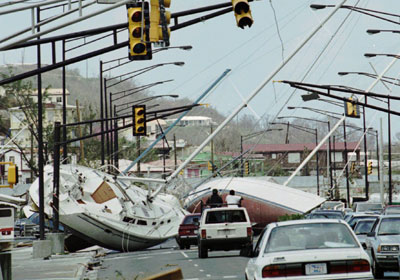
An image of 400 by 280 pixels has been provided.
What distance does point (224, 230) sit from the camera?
34156 millimetres

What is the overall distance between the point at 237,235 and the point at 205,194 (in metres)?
33.2

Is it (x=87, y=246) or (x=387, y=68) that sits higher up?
(x=387, y=68)

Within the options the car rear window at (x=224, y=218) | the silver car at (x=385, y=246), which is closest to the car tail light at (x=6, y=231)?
the silver car at (x=385, y=246)

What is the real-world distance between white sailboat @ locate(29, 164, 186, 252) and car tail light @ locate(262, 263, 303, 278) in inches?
1269

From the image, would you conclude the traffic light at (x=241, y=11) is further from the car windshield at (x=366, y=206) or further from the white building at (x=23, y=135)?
the white building at (x=23, y=135)

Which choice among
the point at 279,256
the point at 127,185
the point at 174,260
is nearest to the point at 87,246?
the point at 127,185

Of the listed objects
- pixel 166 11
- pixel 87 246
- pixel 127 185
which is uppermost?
pixel 166 11

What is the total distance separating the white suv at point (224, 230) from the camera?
112 ft

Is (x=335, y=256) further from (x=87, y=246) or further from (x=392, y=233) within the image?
(x=87, y=246)

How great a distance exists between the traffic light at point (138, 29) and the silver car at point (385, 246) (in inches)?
287

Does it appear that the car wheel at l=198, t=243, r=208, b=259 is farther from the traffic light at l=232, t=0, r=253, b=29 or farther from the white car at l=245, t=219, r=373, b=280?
the white car at l=245, t=219, r=373, b=280

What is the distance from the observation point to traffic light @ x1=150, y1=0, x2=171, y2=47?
19.3 meters

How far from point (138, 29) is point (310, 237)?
629 centimetres

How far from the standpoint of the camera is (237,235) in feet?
112
